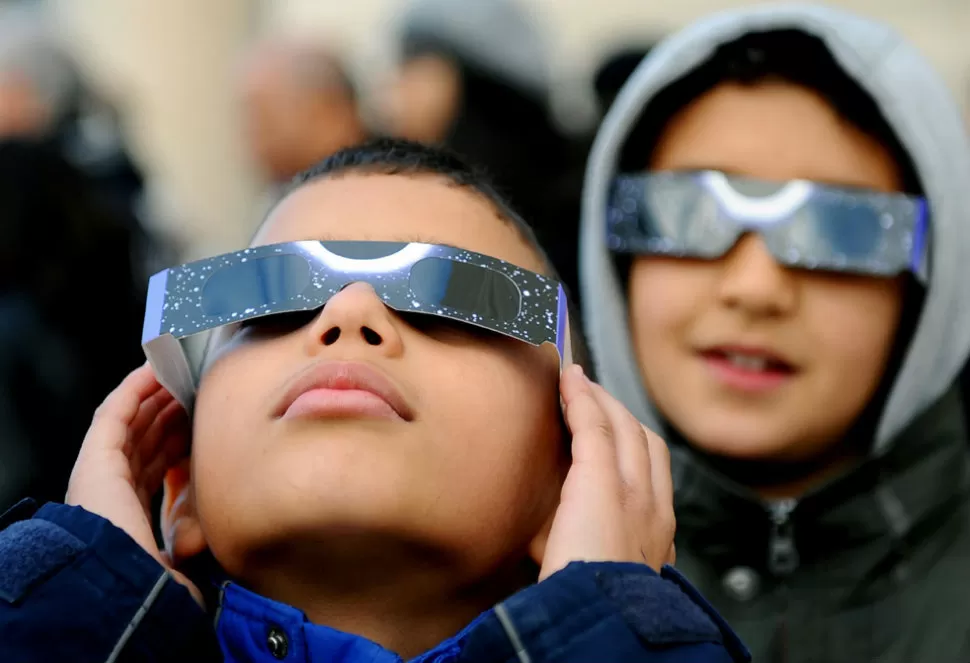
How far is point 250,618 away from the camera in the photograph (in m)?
1.60

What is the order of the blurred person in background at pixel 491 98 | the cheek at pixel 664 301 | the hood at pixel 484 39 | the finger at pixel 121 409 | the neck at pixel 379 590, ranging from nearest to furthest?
the neck at pixel 379 590
the finger at pixel 121 409
the cheek at pixel 664 301
the blurred person in background at pixel 491 98
the hood at pixel 484 39

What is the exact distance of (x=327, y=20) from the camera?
24.6 feet

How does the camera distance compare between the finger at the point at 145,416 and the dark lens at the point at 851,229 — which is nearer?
the finger at the point at 145,416

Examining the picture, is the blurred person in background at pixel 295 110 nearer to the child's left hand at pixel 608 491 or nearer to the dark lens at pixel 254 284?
the dark lens at pixel 254 284

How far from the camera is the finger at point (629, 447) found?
1691 millimetres

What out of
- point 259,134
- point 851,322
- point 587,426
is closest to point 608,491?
point 587,426

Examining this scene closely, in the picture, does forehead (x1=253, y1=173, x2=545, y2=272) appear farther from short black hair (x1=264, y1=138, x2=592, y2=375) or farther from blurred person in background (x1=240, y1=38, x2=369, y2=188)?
blurred person in background (x1=240, y1=38, x2=369, y2=188)

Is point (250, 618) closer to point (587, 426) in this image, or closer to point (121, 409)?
point (121, 409)

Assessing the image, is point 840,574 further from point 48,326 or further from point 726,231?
point 48,326

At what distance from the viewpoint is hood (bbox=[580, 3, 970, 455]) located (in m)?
2.14

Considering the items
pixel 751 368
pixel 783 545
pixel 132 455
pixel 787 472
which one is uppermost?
pixel 751 368

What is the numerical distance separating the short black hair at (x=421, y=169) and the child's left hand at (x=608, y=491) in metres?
0.18

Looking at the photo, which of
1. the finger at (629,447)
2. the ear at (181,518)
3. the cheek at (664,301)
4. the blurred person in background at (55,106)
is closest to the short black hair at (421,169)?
the finger at (629,447)

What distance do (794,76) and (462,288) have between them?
2.95 feet
